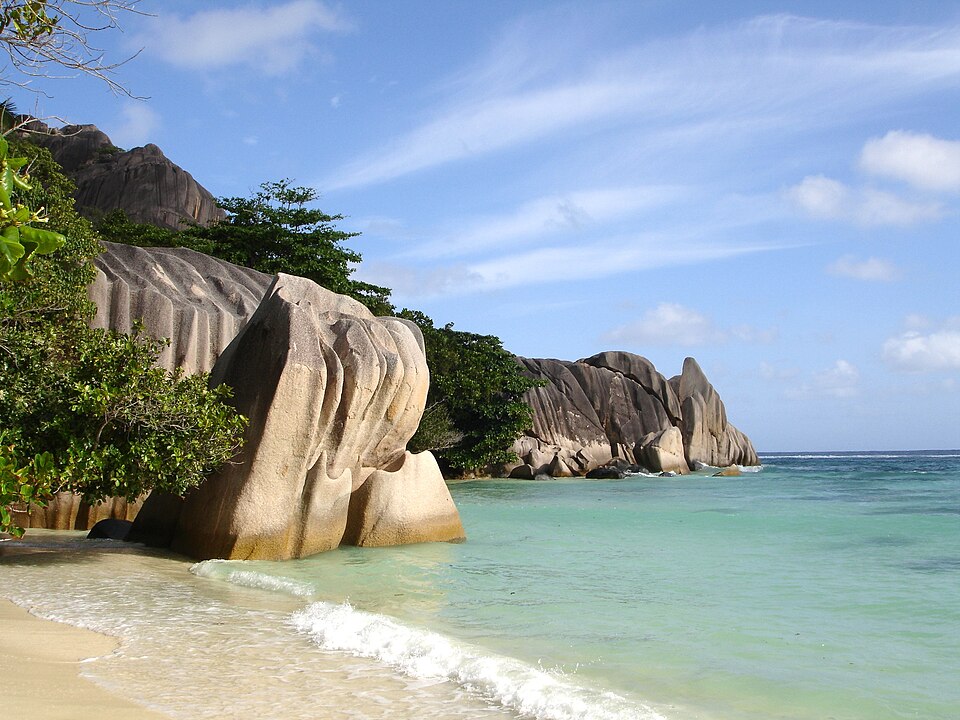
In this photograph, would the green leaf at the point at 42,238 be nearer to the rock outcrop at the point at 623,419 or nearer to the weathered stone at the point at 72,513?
the weathered stone at the point at 72,513

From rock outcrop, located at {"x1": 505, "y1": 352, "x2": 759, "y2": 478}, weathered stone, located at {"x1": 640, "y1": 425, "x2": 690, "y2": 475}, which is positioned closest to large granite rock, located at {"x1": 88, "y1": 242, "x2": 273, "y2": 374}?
rock outcrop, located at {"x1": 505, "y1": 352, "x2": 759, "y2": 478}

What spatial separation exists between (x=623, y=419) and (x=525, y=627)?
36.5 metres

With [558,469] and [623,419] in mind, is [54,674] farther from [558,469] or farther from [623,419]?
[623,419]

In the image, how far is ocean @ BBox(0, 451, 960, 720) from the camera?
4.73 m

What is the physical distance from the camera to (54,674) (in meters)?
4.54

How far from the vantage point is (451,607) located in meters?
7.42

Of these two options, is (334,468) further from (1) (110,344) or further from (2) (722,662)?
(2) (722,662)

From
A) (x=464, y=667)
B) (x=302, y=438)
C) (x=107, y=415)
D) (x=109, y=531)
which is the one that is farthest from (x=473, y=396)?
(x=464, y=667)

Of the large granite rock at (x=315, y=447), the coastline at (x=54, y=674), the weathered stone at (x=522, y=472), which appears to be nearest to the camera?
the coastline at (x=54, y=674)

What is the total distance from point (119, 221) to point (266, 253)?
10004mm

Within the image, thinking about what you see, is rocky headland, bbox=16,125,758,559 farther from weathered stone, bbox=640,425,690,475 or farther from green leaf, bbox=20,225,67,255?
weathered stone, bbox=640,425,690,475

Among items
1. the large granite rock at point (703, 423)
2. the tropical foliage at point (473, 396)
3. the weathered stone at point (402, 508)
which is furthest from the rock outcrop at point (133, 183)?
the weathered stone at point (402, 508)

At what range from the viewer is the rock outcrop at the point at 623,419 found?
39188mm

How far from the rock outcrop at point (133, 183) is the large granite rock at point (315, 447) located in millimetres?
33982
